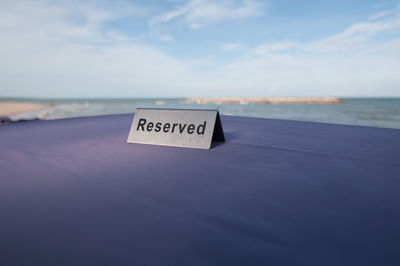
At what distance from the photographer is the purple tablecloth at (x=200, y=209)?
2.62 ft

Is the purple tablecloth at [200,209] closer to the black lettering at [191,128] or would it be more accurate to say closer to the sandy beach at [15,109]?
the black lettering at [191,128]

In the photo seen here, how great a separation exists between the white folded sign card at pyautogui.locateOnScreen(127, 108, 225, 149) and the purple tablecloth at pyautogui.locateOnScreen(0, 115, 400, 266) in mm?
337

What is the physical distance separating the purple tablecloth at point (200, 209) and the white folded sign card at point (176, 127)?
337mm

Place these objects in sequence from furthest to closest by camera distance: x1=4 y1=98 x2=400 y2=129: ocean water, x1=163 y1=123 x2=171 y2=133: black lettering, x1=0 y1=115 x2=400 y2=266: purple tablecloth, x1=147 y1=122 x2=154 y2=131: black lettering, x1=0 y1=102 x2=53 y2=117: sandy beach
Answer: x1=0 y1=102 x2=53 y2=117: sandy beach
x1=4 y1=98 x2=400 y2=129: ocean water
x1=147 y1=122 x2=154 y2=131: black lettering
x1=163 y1=123 x2=171 y2=133: black lettering
x1=0 y1=115 x2=400 y2=266: purple tablecloth

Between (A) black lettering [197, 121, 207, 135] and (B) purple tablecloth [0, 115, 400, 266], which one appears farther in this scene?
(A) black lettering [197, 121, 207, 135]

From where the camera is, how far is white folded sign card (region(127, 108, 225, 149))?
2362 mm

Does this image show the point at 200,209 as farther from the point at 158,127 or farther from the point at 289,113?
the point at 289,113

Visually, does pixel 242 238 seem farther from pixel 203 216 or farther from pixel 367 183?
pixel 367 183

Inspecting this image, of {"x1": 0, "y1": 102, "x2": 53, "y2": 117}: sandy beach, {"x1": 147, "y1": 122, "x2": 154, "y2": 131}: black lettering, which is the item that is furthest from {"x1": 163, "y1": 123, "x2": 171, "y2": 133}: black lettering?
{"x1": 0, "y1": 102, "x2": 53, "y2": 117}: sandy beach

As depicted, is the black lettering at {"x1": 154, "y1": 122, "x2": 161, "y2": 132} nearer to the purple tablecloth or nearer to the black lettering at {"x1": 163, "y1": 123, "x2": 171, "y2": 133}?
the black lettering at {"x1": 163, "y1": 123, "x2": 171, "y2": 133}

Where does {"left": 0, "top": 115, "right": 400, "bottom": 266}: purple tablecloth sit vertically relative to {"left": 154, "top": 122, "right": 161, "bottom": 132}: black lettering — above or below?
below

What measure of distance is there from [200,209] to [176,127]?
58.1 inches

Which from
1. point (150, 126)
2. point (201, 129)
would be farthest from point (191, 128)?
point (150, 126)

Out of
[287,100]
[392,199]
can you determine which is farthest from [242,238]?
[287,100]
